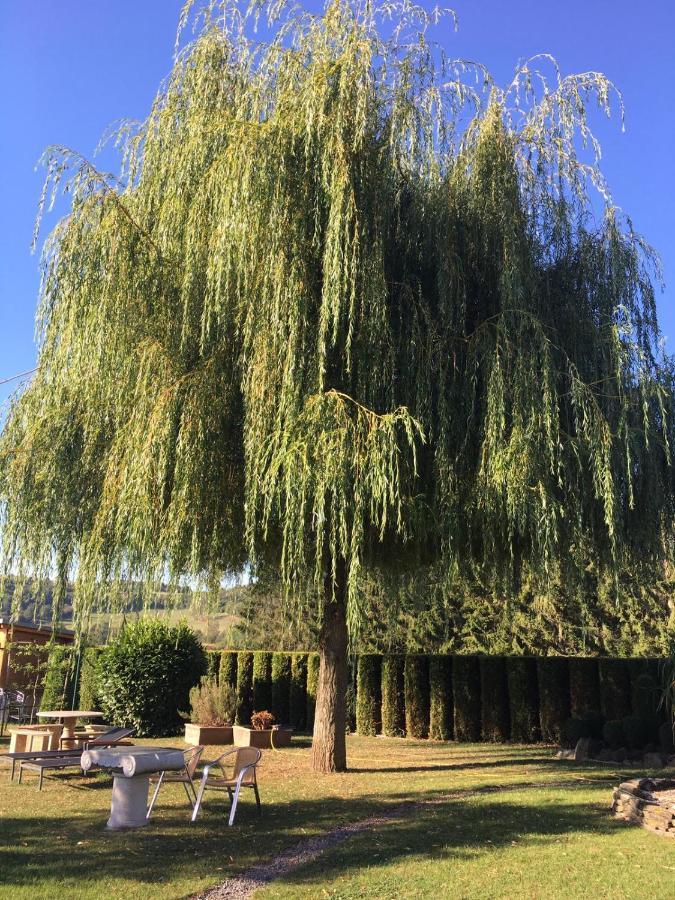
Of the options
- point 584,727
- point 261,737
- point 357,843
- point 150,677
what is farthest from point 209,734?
point 357,843

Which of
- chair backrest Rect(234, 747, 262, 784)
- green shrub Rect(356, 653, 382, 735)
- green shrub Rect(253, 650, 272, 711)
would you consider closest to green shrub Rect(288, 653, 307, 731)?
green shrub Rect(253, 650, 272, 711)

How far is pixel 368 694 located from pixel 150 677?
4756 millimetres

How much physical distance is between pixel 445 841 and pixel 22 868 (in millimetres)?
3031

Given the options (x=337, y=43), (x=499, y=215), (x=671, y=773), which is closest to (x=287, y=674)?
(x=671, y=773)

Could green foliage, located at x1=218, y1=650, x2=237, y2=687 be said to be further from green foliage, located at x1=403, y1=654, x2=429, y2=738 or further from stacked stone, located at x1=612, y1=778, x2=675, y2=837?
stacked stone, located at x1=612, y1=778, x2=675, y2=837

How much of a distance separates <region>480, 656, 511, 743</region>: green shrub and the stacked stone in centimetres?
722

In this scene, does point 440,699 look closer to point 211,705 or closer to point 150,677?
point 211,705

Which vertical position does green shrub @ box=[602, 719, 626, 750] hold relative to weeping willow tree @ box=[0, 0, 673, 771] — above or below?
below

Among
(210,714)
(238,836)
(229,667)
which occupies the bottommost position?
(238,836)

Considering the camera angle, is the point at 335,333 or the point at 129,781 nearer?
the point at 129,781

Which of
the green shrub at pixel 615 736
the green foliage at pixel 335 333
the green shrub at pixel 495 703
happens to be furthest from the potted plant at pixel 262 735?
the green shrub at pixel 615 736

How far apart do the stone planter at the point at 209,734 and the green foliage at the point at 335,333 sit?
182 inches

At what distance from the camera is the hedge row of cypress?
13.0 m

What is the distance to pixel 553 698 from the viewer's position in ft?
44.9
